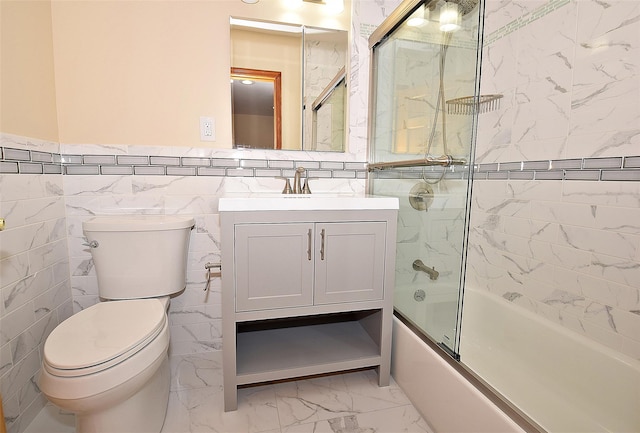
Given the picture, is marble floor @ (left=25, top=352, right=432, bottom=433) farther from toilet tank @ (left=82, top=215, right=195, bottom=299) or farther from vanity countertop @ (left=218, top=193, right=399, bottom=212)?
vanity countertop @ (left=218, top=193, right=399, bottom=212)

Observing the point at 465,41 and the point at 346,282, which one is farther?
the point at 346,282

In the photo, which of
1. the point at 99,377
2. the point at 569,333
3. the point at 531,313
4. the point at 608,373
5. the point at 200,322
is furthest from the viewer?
the point at 200,322

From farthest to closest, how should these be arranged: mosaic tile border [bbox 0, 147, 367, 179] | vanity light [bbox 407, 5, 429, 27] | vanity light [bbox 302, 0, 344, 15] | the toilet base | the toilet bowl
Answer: vanity light [bbox 302, 0, 344, 15] → mosaic tile border [bbox 0, 147, 367, 179] → vanity light [bbox 407, 5, 429, 27] → the toilet base → the toilet bowl

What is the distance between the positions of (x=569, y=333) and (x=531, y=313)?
19 cm

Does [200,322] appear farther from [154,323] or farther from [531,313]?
[531,313]

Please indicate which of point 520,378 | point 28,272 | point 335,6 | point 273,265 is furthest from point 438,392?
point 335,6

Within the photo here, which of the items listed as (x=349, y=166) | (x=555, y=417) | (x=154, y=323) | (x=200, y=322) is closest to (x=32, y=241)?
(x=154, y=323)

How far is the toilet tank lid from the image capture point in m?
1.49

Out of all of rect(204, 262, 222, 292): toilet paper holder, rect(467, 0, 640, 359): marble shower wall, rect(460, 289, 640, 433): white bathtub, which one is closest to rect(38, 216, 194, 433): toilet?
rect(204, 262, 222, 292): toilet paper holder

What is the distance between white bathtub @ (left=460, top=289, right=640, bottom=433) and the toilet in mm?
1173

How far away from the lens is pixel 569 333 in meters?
1.47

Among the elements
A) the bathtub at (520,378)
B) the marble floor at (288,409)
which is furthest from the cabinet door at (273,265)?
the bathtub at (520,378)

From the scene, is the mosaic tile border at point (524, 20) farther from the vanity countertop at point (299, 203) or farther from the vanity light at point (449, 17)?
the vanity countertop at point (299, 203)

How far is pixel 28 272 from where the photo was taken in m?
1.36
